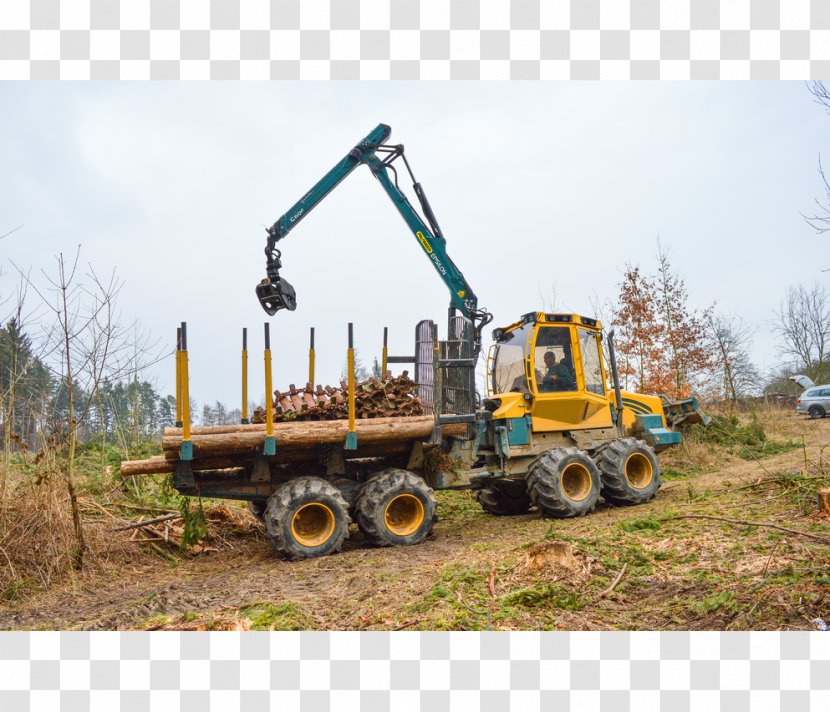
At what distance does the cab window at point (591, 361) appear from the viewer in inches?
392

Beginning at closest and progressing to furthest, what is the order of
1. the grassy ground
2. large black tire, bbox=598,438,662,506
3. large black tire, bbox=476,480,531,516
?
the grassy ground, large black tire, bbox=598,438,662,506, large black tire, bbox=476,480,531,516

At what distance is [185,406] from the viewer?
6.88m

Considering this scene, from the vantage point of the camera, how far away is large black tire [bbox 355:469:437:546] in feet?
25.8

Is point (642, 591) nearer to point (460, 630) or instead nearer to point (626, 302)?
point (460, 630)

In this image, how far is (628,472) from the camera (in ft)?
33.0

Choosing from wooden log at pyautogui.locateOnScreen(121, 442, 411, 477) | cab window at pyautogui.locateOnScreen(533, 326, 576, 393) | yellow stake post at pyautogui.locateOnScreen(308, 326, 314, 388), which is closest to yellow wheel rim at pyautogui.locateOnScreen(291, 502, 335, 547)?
wooden log at pyautogui.locateOnScreen(121, 442, 411, 477)

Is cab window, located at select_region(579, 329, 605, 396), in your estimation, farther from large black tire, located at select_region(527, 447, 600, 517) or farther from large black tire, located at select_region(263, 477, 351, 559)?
large black tire, located at select_region(263, 477, 351, 559)

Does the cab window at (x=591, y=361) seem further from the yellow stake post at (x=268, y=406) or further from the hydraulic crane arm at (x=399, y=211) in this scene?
the yellow stake post at (x=268, y=406)

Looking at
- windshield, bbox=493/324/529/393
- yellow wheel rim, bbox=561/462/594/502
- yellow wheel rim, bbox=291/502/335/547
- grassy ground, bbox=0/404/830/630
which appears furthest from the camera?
windshield, bbox=493/324/529/393

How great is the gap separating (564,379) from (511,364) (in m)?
0.82

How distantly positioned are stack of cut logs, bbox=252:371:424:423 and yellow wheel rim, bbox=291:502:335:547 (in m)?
1.11

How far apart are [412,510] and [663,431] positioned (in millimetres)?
4820

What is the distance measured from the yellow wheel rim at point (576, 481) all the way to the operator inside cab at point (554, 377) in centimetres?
114

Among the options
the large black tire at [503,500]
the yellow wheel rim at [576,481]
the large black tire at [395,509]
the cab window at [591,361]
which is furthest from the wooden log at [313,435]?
the cab window at [591,361]
